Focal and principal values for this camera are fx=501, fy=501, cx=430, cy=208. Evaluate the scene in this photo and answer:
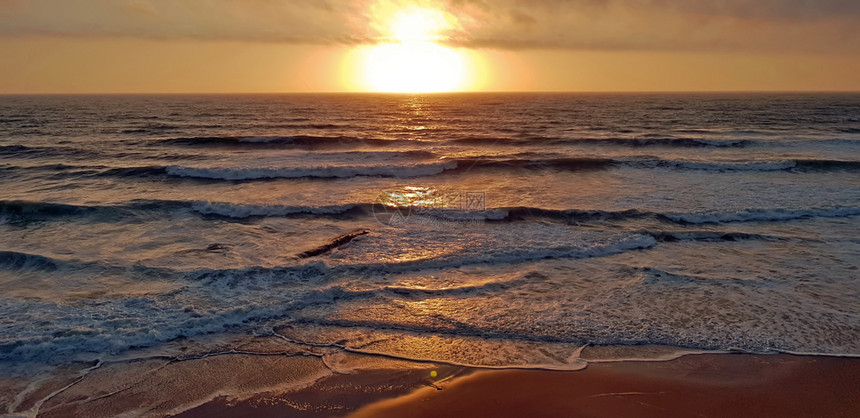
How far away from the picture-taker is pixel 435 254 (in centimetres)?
1034

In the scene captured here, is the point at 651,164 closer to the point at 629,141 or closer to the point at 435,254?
the point at 629,141

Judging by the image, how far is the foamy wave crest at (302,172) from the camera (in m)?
20.1

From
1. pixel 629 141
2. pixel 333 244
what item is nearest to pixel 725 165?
pixel 629 141

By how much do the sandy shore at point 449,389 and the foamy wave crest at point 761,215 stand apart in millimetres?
7551

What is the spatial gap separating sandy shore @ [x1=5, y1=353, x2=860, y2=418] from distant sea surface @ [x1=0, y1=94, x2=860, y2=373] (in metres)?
0.45

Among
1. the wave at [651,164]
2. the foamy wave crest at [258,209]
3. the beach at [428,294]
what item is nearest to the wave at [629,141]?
the wave at [651,164]

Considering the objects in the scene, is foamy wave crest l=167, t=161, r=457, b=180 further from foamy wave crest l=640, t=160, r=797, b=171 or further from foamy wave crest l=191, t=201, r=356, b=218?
foamy wave crest l=640, t=160, r=797, b=171

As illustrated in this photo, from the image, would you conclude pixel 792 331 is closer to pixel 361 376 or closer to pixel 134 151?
pixel 361 376

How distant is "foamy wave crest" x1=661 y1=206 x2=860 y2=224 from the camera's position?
13.1 metres

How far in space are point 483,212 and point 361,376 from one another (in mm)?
8575

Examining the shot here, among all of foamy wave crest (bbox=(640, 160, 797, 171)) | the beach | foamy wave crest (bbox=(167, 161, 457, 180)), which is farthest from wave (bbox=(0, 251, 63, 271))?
foamy wave crest (bbox=(640, 160, 797, 171))

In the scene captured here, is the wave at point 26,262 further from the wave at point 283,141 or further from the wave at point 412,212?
the wave at point 283,141

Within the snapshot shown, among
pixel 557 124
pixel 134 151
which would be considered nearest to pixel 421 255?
pixel 134 151

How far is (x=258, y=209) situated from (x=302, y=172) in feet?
20.5
